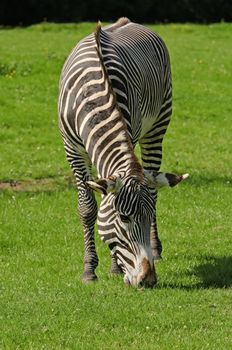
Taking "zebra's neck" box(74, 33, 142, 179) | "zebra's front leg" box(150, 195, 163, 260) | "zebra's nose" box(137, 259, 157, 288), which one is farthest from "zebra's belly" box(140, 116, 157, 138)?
"zebra's nose" box(137, 259, 157, 288)

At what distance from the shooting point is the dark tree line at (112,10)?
45906mm

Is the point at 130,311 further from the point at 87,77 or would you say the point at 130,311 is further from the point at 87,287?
the point at 87,77

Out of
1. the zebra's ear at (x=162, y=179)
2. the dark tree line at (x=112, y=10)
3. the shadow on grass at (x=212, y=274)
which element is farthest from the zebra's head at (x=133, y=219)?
the dark tree line at (x=112, y=10)

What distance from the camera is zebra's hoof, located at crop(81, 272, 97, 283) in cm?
1016

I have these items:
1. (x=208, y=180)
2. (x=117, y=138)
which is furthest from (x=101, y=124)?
(x=208, y=180)

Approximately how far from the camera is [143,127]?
11.4m

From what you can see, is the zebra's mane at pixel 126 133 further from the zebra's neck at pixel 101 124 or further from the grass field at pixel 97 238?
the grass field at pixel 97 238

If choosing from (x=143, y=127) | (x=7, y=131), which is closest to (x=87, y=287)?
(x=143, y=127)

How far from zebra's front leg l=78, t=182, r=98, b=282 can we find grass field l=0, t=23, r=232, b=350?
199 millimetres

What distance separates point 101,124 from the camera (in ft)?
31.1

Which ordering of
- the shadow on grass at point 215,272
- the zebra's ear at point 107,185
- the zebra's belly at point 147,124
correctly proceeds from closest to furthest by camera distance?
the zebra's ear at point 107,185 < the shadow on grass at point 215,272 < the zebra's belly at point 147,124

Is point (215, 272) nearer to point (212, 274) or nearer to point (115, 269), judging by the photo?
point (212, 274)

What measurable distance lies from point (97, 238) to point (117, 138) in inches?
136

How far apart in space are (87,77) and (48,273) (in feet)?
7.58
